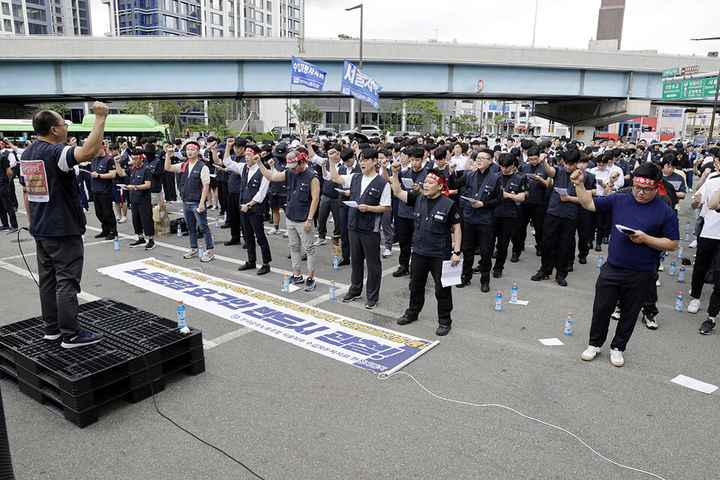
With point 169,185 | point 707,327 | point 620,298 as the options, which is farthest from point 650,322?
point 169,185

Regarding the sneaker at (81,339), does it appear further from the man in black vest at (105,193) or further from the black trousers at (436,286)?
the man in black vest at (105,193)

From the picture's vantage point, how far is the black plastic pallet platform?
4.09 metres

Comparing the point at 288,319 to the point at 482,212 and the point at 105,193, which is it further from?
the point at 105,193

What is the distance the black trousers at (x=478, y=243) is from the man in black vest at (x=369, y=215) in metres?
1.87

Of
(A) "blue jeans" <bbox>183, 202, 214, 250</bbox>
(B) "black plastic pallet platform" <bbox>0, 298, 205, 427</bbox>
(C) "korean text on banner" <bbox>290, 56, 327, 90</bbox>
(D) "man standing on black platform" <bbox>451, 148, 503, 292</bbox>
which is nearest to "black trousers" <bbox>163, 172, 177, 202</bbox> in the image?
(C) "korean text on banner" <bbox>290, 56, 327, 90</bbox>

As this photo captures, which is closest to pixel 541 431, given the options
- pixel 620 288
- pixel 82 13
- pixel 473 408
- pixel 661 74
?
pixel 473 408

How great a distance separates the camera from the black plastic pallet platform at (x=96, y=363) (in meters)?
4.09

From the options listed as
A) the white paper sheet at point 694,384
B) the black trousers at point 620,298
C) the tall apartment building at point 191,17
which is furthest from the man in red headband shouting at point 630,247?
the tall apartment building at point 191,17

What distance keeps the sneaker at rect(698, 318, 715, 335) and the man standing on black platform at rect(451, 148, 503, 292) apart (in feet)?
9.54

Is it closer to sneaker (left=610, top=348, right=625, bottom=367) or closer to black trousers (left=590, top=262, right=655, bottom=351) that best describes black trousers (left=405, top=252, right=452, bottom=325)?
black trousers (left=590, top=262, right=655, bottom=351)

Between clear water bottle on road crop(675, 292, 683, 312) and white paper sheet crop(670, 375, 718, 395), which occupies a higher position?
clear water bottle on road crop(675, 292, 683, 312)

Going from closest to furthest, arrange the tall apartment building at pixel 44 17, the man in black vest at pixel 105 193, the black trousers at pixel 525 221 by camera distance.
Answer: the black trousers at pixel 525 221 → the man in black vest at pixel 105 193 → the tall apartment building at pixel 44 17

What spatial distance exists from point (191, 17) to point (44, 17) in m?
24.2

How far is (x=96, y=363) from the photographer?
14.0ft
